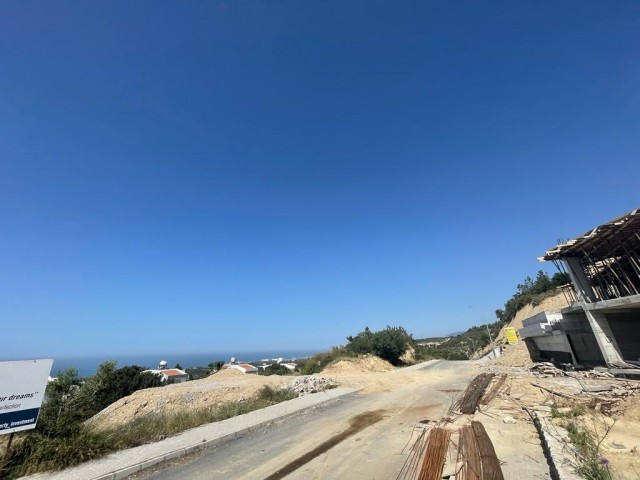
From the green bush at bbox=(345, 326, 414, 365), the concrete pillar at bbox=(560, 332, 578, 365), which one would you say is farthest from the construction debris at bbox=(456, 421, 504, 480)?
the green bush at bbox=(345, 326, 414, 365)

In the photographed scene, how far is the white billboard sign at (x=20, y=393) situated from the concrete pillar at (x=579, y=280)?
955 inches

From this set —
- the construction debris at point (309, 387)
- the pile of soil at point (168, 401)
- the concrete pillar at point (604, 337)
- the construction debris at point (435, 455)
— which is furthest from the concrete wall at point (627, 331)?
the pile of soil at point (168, 401)

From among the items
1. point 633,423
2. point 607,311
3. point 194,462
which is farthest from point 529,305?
point 194,462

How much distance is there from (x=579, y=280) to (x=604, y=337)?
331 cm

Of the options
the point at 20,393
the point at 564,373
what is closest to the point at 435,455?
the point at 20,393

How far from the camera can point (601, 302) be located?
54.6ft

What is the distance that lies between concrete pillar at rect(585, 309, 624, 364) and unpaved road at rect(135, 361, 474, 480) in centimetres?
1107

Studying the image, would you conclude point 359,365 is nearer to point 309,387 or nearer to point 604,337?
point 309,387

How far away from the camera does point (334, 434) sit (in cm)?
897

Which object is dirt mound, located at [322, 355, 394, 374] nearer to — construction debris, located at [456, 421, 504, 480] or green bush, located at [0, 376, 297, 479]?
green bush, located at [0, 376, 297, 479]

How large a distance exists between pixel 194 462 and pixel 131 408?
55.0ft

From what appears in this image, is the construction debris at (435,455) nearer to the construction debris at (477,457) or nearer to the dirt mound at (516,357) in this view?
the construction debris at (477,457)

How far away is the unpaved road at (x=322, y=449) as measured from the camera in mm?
6301

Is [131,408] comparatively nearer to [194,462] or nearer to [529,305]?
[194,462]
